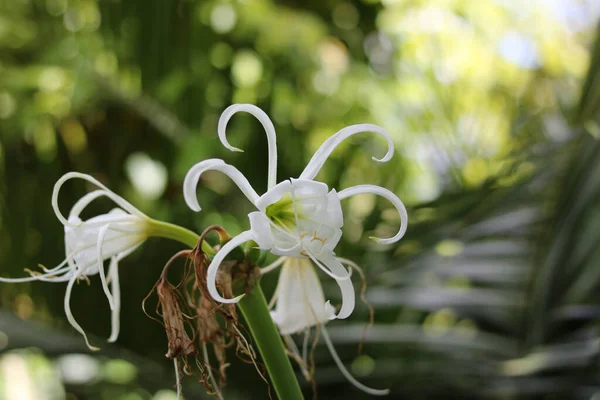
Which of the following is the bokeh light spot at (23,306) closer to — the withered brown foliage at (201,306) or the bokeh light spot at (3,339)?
the bokeh light spot at (3,339)

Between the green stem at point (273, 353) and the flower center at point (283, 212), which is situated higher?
the flower center at point (283, 212)

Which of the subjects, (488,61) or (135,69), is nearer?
(135,69)

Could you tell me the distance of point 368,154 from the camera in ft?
2.65

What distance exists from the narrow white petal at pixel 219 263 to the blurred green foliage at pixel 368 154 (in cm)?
28

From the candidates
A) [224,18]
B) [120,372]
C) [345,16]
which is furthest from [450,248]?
[345,16]

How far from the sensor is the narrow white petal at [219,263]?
0.48ft

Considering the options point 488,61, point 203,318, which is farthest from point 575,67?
point 203,318

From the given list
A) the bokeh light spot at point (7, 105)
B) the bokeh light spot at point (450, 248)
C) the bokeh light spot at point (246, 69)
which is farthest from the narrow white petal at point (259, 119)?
the bokeh light spot at point (7, 105)

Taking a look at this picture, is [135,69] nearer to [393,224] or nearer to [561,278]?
[393,224]

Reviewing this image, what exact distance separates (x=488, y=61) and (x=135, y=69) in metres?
0.59

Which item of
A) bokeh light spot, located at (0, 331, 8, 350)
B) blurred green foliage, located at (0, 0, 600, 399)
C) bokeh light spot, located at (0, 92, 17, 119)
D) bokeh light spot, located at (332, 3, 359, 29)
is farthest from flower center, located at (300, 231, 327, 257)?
bokeh light spot, located at (332, 3, 359, 29)

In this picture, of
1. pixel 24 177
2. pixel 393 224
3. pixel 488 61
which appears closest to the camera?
pixel 393 224

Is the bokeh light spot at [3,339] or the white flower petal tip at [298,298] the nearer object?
the white flower petal tip at [298,298]

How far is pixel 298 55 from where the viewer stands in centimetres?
87
